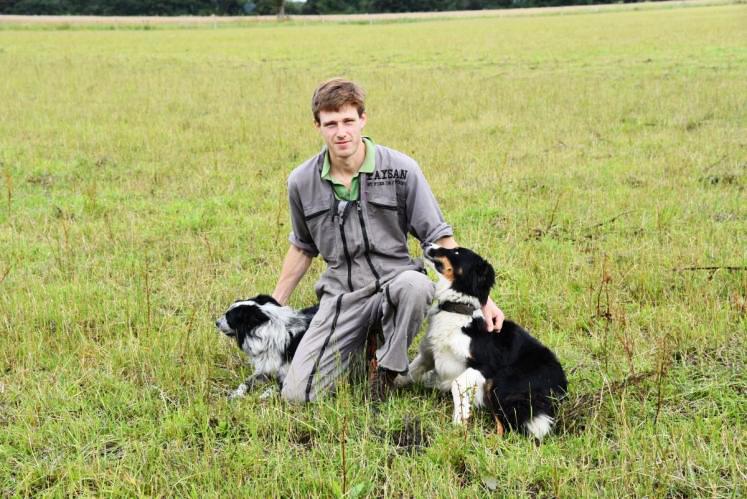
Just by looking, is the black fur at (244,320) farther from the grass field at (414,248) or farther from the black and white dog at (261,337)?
the grass field at (414,248)

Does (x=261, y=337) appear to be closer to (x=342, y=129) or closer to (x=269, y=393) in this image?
(x=269, y=393)

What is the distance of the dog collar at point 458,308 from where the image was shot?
3.69m

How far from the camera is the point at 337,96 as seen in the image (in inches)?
148

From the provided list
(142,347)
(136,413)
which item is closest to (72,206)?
(142,347)

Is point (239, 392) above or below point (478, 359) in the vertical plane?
below

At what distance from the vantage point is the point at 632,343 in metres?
3.93

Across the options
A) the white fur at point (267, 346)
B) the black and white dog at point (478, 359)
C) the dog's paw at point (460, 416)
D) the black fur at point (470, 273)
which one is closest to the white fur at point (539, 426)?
the black and white dog at point (478, 359)

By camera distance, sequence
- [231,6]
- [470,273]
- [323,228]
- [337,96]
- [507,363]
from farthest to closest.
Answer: [231,6]
[323,228]
[337,96]
[470,273]
[507,363]

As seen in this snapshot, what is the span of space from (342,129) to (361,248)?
2.44 ft

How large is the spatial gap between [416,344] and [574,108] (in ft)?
30.6

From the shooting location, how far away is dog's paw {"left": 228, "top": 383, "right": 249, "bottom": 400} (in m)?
3.75

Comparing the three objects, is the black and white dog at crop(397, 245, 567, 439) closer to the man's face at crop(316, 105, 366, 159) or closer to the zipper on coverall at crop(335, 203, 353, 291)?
the zipper on coverall at crop(335, 203, 353, 291)

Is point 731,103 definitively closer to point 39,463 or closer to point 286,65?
point 39,463

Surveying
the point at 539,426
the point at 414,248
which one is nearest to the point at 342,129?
the point at 539,426
